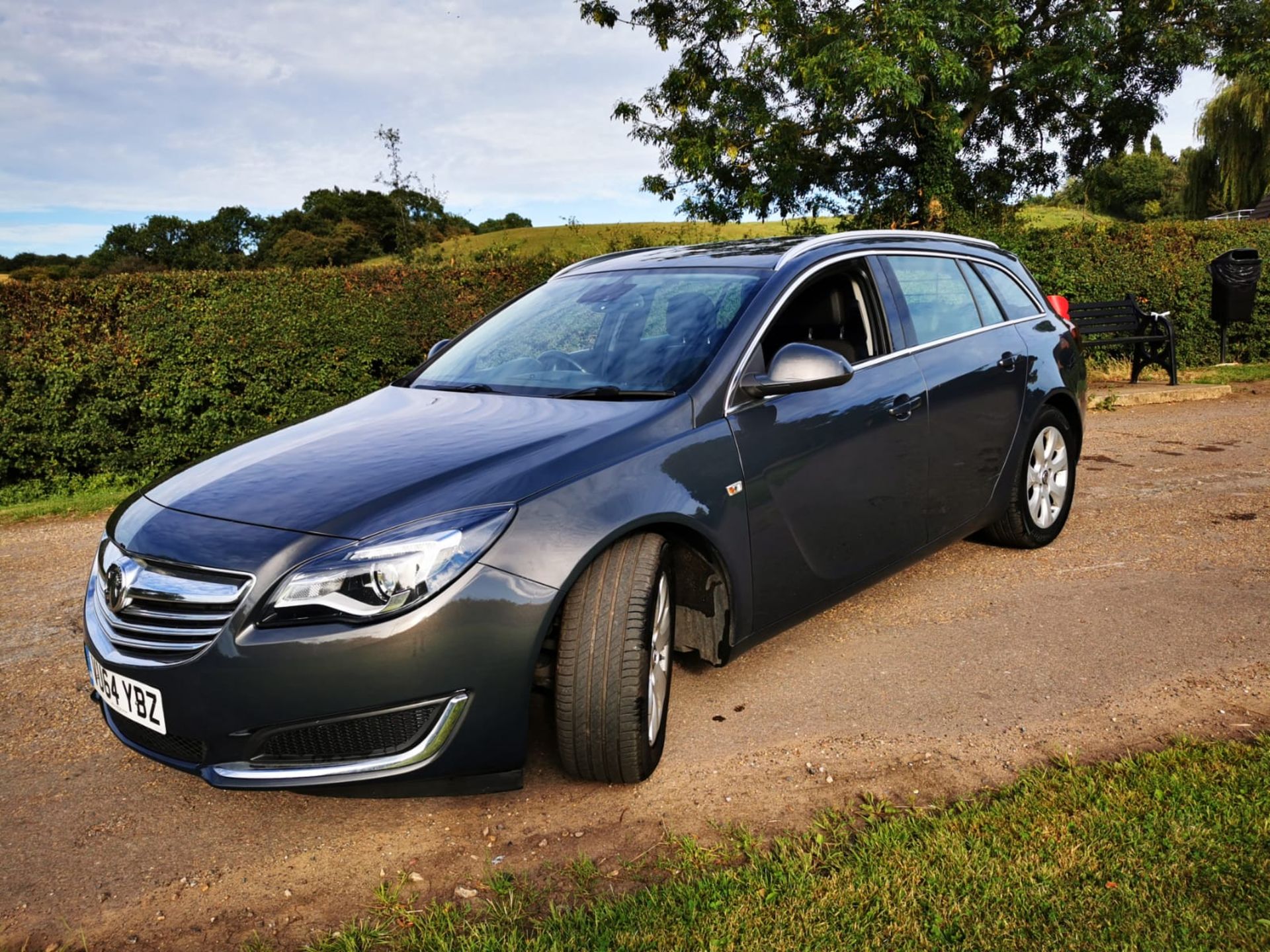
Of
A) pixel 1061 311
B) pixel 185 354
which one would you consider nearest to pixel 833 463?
pixel 1061 311

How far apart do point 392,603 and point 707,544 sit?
1.07 meters

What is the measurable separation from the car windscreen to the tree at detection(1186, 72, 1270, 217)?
36.6m

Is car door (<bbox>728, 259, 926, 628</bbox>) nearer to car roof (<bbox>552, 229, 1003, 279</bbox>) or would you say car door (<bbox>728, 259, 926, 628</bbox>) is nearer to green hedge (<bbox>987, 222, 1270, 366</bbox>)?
car roof (<bbox>552, 229, 1003, 279</bbox>)

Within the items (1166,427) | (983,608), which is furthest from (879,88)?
(983,608)

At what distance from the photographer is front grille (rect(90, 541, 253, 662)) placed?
2602 mm

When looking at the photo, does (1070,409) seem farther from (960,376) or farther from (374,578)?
(374,578)

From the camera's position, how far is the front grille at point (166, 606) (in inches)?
102

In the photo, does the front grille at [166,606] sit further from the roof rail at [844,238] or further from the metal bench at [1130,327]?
the metal bench at [1130,327]

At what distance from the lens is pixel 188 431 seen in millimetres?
9141

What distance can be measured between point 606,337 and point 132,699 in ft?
6.83

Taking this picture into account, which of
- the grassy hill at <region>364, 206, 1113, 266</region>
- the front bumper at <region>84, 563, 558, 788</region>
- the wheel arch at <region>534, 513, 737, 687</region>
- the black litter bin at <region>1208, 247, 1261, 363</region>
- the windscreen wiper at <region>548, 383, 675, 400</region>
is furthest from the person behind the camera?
the black litter bin at <region>1208, 247, 1261, 363</region>

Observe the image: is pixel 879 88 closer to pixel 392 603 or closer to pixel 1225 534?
pixel 1225 534

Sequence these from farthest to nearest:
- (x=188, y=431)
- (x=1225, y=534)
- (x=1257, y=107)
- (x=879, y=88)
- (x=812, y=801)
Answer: (x=1257, y=107) → (x=879, y=88) → (x=188, y=431) → (x=1225, y=534) → (x=812, y=801)

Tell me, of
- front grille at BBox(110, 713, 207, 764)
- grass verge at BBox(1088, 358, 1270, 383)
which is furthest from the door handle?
grass verge at BBox(1088, 358, 1270, 383)
